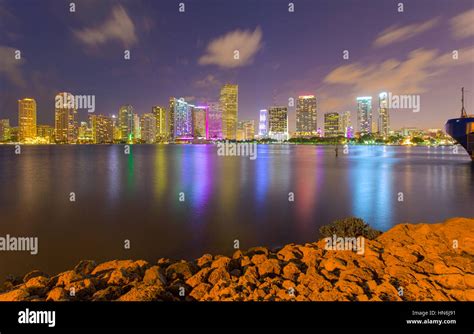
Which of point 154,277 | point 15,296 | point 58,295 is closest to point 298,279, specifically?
point 154,277

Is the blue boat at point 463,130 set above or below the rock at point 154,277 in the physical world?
above

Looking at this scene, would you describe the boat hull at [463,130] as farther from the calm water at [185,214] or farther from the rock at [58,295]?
the rock at [58,295]

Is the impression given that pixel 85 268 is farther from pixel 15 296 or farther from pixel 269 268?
pixel 269 268

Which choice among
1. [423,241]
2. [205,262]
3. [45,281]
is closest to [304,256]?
[205,262]

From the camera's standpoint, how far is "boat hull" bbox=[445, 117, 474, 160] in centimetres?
4912

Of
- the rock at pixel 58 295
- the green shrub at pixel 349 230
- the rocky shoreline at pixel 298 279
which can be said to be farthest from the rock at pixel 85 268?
the green shrub at pixel 349 230

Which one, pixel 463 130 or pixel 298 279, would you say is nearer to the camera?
pixel 298 279

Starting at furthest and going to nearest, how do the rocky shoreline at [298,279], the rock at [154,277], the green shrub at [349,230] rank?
the green shrub at [349,230] < the rock at [154,277] < the rocky shoreline at [298,279]

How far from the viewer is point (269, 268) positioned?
7020 millimetres

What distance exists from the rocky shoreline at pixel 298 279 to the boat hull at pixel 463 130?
175 ft

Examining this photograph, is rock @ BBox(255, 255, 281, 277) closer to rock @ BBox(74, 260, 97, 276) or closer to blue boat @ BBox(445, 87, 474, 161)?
rock @ BBox(74, 260, 97, 276)

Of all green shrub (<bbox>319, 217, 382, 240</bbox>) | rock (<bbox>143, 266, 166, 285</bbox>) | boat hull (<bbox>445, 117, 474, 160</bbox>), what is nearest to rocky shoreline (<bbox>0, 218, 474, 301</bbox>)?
rock (<bbox>143, 266, 166, 285</bbox>)

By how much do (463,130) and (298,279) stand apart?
60038 millimetres

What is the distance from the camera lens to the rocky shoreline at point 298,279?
5.67 metres
